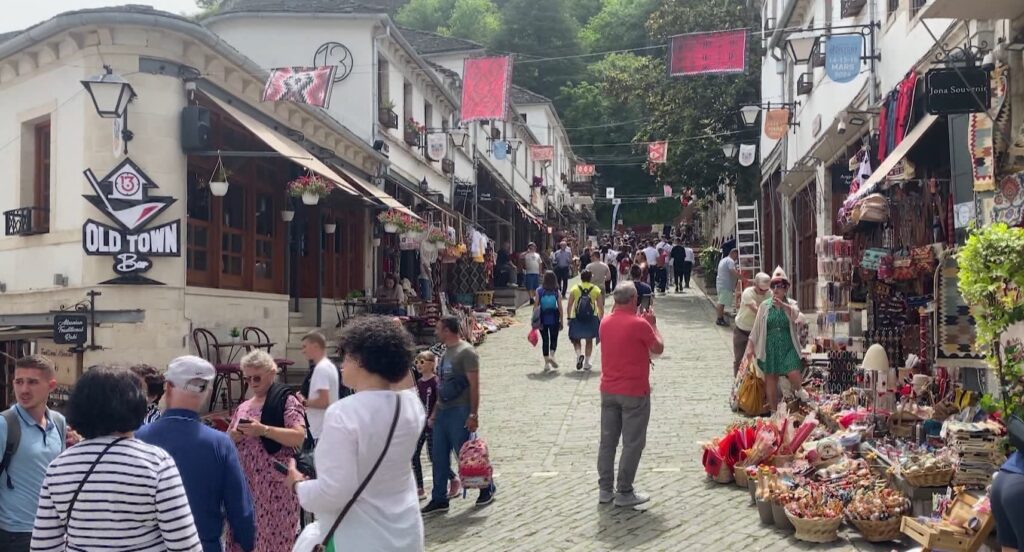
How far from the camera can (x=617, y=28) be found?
55812mm

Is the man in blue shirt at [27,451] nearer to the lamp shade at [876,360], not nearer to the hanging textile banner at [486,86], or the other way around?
the lamp shade at [876,360]

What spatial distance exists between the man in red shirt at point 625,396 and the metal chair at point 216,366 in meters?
5.66

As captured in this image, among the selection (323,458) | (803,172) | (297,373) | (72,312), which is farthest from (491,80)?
(323,458)

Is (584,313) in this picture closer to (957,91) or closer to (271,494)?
(957,91)

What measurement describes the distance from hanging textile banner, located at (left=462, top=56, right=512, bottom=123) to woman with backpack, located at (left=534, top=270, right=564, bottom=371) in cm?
527

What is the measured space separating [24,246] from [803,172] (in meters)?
13.6

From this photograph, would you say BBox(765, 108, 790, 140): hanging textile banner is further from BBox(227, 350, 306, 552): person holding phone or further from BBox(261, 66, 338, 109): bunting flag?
BBox(227, 350, 306, 552): person holding phone

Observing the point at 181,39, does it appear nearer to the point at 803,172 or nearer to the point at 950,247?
Result: the point at 950,247

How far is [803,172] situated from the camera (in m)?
19.0

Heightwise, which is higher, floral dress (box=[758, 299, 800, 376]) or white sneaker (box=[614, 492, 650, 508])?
floral dress (box=[758, 299, 800, 376])

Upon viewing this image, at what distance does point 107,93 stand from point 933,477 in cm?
980

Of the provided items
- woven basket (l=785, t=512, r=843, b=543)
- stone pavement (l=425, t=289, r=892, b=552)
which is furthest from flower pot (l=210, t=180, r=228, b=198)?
woven basket (l=785, t=512, r=843, b=543)

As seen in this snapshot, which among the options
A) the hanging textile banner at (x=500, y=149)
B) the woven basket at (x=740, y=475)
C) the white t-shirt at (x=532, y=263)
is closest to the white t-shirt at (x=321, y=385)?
the woven basket at (x=740, y=475)

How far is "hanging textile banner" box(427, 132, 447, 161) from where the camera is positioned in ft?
81.6
